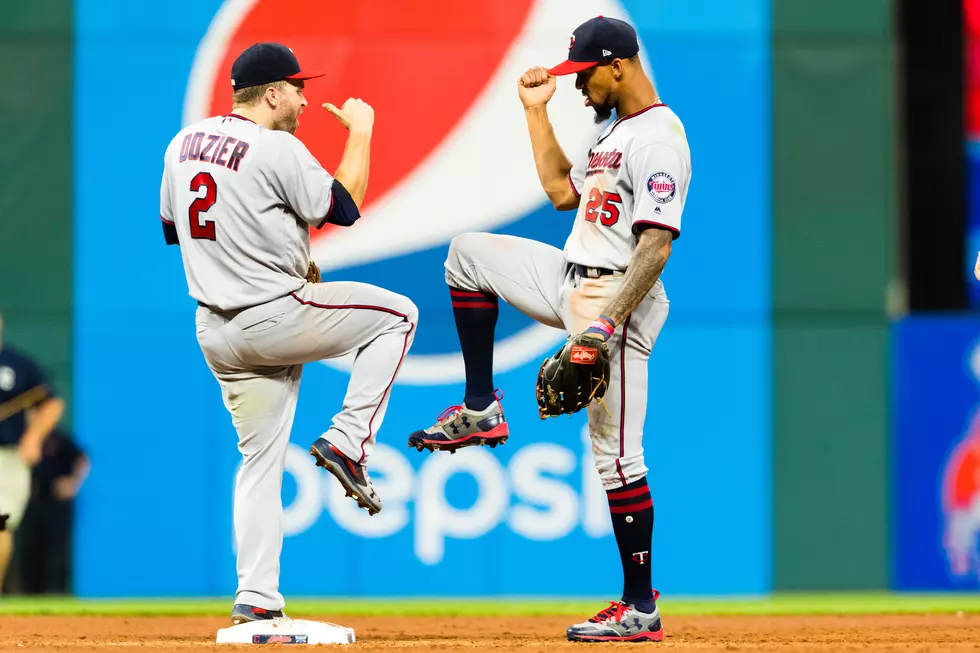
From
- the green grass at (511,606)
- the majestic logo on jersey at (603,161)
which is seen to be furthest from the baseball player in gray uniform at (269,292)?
the green grass at (511,606)

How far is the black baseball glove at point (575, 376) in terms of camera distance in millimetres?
5145

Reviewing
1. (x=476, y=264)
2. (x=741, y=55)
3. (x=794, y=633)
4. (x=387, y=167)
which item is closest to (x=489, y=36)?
(x=387, y=167)

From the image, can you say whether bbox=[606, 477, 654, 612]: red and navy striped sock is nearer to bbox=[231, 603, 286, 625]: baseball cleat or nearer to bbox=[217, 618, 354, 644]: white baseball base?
bbox=[217, 618, 354, 644]: white baseball base

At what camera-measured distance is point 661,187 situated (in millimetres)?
5230

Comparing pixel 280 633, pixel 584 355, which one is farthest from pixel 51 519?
pixel 584 355

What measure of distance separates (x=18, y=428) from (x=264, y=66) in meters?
3.77

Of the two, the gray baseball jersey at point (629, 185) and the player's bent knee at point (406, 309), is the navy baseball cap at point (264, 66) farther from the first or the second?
the gray baseball jersey at point (629, 185)

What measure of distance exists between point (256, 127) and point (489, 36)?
3341 millimetres

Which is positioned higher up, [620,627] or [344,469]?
[344,469]

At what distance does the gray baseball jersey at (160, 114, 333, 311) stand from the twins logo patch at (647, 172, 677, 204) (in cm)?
121

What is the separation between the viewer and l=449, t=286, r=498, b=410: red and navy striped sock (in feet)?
18.3

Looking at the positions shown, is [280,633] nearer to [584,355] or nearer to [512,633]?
[512,633]

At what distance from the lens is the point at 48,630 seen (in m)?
6.47

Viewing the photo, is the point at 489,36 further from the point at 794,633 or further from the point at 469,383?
the point at 794,633
